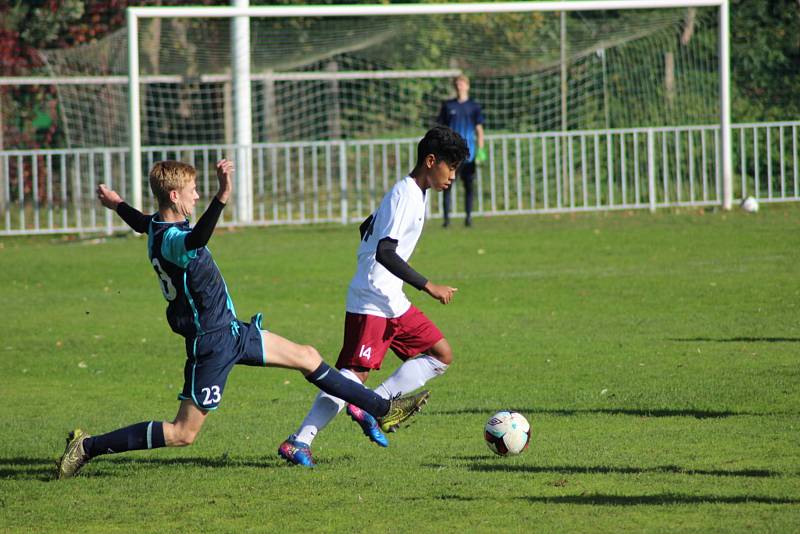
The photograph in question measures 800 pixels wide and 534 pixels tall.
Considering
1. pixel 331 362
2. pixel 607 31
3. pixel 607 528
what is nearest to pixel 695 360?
pixel 331 362

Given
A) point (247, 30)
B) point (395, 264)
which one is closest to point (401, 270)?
point (395, 264)

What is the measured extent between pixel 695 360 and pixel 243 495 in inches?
185

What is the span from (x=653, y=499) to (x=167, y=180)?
2747 millimetres

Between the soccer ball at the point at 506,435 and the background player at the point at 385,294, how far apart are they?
1.82 ft

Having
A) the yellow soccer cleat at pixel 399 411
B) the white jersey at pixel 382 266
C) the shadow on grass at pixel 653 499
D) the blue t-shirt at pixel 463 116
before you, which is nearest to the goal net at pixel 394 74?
the blue t-shirt at pixel 463 116

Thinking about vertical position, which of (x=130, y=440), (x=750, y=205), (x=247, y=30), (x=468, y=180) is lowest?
(x=130, y=440)

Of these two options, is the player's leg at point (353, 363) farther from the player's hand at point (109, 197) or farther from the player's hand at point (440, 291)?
the player's hand at point (109, 197)

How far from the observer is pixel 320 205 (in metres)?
21.1

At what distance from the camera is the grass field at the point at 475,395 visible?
5895mm

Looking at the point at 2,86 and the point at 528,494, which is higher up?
the point at 2,86

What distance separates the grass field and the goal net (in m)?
5.33

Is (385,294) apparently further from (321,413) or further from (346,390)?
(321,413)

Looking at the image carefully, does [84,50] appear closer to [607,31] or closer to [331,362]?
[607,31]

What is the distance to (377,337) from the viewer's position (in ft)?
22.9
